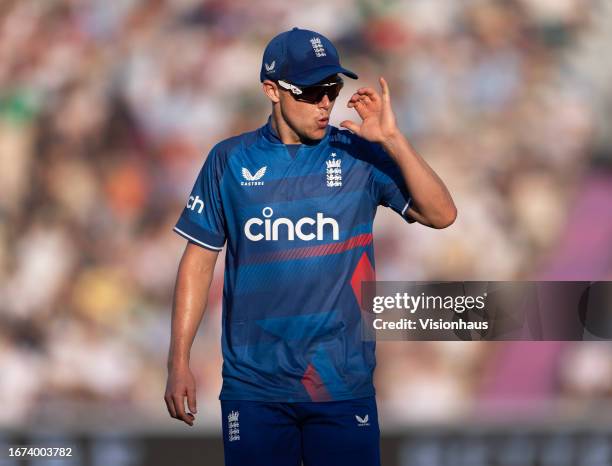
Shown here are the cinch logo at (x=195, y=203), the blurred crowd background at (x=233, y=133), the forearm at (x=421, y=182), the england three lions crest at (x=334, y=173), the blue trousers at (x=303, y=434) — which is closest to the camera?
the forearm at (x=421, y=182)

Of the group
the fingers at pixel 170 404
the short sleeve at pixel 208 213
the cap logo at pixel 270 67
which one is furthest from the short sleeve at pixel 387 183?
the fingers at pixel 170 404

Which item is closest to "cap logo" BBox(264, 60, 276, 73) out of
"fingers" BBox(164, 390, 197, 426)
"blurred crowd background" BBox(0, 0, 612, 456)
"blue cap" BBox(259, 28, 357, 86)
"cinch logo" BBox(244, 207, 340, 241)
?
"blue cap" BBox(259, 28, 357, 86)

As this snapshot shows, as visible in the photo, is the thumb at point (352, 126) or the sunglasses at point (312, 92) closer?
the thumb at point (352, 126)

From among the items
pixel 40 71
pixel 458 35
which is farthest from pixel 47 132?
pixel 458 35

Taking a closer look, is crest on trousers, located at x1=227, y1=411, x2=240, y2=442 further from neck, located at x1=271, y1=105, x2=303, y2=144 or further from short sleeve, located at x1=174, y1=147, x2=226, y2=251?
neck, located at x1=271, y1=105, x2=303, y2=144

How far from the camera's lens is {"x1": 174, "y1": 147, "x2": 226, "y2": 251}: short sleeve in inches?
174

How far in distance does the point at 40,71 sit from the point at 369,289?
13.0 feet

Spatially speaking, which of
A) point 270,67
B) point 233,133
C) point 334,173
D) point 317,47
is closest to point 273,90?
point 270,67

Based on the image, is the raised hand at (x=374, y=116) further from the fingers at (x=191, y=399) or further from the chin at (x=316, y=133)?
the fingers at (x=191, y=399)

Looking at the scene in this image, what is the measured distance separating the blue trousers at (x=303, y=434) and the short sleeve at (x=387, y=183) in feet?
2.26

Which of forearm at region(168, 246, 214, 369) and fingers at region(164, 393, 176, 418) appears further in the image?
forearm at region(168, 246, 214, 369)

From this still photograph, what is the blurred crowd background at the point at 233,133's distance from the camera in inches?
294

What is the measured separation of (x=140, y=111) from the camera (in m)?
7.73

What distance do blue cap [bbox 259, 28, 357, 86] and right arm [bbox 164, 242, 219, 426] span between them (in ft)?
2.25
